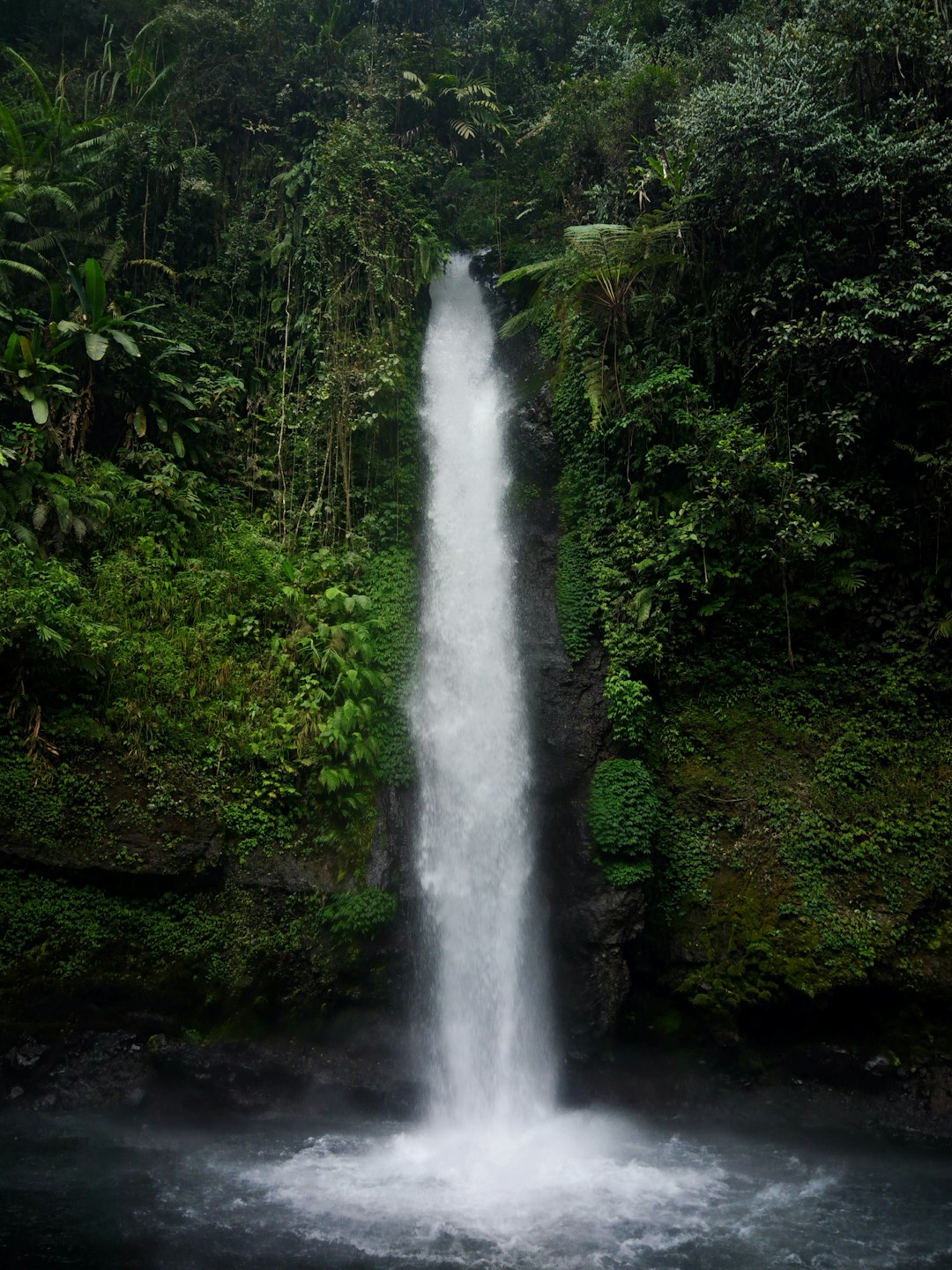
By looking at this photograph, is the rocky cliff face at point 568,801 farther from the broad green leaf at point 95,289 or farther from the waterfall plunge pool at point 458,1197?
the broad green leaf at point 95,289

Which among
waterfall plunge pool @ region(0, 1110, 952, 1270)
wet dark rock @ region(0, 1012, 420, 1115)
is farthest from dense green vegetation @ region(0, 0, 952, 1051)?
waterfall plunge pool @ region(0, 1110, 952, 1270)

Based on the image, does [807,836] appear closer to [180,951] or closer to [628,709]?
[628,709]

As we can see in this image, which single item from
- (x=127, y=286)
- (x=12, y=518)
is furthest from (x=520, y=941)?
(x=127, y=286)

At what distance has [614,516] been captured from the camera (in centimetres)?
1163

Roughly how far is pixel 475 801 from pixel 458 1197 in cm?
423

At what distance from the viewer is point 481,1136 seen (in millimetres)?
8062

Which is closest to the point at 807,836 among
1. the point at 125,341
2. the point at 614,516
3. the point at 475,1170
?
the point at 475,1170

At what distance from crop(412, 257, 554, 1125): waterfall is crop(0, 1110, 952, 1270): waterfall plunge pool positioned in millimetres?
596

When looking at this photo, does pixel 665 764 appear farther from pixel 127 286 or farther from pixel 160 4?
pixel 160 4

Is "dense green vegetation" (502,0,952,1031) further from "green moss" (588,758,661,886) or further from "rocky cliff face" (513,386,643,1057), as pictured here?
"rocky cliff face" (513,386,643,1057)

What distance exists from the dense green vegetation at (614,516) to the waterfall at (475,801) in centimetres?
64

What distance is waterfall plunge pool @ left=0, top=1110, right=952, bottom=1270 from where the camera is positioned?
6.00 m

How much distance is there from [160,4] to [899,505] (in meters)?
19.8

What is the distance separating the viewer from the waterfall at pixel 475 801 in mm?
8625
